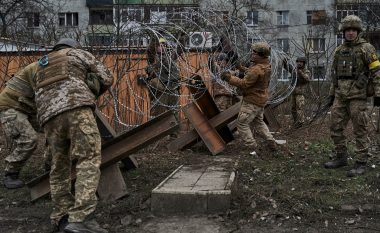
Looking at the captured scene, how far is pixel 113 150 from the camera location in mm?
5715

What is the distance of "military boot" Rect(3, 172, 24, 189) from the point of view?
6172 mm

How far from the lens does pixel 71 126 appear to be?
441cm

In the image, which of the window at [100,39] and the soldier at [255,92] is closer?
the soldier at [255,92]

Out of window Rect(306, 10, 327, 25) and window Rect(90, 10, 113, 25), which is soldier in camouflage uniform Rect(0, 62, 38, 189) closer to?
window Rect(90, 10, 113, 25)

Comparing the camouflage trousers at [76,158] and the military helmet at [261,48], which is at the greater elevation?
the military helmet at [261,48]

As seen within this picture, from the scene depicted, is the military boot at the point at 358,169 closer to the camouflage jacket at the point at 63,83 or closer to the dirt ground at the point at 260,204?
the dirt ground at the point at 260,204

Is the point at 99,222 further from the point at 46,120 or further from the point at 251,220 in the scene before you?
the point at 251,220

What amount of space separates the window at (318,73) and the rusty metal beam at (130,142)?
6227mm

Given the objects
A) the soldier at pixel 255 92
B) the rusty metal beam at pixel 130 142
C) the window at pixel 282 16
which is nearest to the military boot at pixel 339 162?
the soldier at pixel 255 92

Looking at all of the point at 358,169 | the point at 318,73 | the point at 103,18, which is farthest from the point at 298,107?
the point at 103,18

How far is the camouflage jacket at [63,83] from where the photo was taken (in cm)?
441

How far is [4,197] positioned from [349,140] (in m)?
6.01

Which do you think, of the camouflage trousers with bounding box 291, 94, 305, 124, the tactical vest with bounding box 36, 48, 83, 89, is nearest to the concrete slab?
the tactical vest with bounding box 36, 48, 83, 89

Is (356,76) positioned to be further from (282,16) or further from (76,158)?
(282,16)
